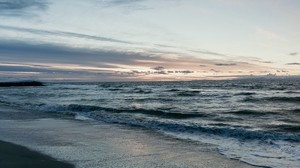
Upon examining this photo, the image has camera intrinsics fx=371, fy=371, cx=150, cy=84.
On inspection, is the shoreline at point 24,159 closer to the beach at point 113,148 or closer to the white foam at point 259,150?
the beach at point 113,148

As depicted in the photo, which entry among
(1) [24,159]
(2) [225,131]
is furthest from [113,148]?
(2) [225,131]

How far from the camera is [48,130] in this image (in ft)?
48.3

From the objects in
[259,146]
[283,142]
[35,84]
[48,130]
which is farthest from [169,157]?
[35,84]

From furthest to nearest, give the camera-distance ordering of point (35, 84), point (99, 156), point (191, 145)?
point (35, 84) < point (191, 145) < point (99, 156)

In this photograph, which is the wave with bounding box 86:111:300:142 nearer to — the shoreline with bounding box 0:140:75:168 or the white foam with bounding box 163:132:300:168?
the white foam with bounding box 163:132:300:168

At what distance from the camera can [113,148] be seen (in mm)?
10883

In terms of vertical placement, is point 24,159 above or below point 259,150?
above

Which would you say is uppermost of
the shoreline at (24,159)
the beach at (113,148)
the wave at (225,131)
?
the shoreline at (24,159)

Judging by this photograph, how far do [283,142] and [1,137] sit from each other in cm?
987

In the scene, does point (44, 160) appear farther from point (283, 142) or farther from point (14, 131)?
point (283, 142)

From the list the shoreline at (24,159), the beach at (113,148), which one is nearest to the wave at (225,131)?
the beach at (113,148)

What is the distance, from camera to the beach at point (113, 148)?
29.8ft

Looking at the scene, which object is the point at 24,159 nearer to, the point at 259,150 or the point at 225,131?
the point at 259,150

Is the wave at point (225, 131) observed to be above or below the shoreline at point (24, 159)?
below
